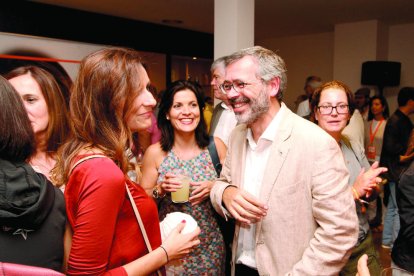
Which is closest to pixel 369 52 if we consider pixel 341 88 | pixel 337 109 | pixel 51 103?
pixel 341 88

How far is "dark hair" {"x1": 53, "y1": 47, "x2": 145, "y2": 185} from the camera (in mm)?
1135

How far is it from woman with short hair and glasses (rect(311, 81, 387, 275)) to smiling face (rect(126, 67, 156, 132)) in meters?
1.28

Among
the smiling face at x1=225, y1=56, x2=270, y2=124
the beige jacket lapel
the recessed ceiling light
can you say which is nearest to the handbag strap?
the beige jacket lapel

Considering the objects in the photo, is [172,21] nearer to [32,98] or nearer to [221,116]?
[221,116]

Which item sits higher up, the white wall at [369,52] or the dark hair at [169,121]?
the white wall at [369,52]

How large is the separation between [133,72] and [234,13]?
9.36ft

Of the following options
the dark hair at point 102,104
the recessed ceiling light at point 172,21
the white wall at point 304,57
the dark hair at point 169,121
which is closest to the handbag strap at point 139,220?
the dark hair at point 102,104

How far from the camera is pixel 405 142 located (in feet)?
14.0

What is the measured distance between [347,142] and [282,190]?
3.11 ft

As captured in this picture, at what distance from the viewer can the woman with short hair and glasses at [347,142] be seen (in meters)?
1.97

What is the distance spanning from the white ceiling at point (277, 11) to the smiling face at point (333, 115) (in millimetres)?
4001

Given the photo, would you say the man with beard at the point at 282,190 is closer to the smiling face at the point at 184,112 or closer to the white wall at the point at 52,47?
the smiling face at the point at 184,112

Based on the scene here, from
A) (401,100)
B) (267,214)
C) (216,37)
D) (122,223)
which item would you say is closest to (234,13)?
(216,37)

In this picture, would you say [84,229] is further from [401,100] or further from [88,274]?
[401,100]
